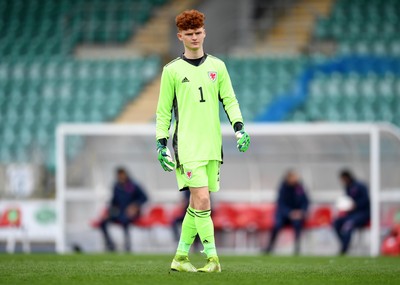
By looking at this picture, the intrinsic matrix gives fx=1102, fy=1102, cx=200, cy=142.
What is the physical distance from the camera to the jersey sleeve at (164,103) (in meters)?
9.20

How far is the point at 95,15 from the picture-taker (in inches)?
1047

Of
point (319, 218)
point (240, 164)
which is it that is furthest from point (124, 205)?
point (319, 218)

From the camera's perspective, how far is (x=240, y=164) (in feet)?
63.0

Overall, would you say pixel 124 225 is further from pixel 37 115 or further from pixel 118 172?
pixel 37 115

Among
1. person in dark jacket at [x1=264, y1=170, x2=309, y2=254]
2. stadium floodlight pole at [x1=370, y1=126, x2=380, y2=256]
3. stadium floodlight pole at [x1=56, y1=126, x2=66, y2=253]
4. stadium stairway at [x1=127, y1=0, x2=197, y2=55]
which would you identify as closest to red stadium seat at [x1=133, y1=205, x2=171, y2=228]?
stadium floodlight pole at [x1=56, y1=126, x2=66, y2=253]

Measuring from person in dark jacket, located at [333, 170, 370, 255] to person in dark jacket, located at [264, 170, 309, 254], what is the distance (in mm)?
636

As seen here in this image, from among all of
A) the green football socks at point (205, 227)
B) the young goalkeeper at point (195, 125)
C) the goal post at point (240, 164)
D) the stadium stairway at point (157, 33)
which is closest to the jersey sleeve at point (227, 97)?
the young goalkeeper at point (195, 125)

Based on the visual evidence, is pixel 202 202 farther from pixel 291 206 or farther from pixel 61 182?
pixel 291 206

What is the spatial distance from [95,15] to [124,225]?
9.62 m

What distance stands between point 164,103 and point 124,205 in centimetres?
900

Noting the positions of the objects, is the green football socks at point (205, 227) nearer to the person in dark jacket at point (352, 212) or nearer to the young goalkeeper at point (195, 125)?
the young goalkeeper at point (195, 125)

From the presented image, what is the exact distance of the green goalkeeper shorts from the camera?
9008mm

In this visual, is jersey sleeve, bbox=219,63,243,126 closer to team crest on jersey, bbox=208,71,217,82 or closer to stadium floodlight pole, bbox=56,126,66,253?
team crest on jersey, bbox=208,71,217,82

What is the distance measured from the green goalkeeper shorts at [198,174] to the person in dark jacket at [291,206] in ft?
28.1
